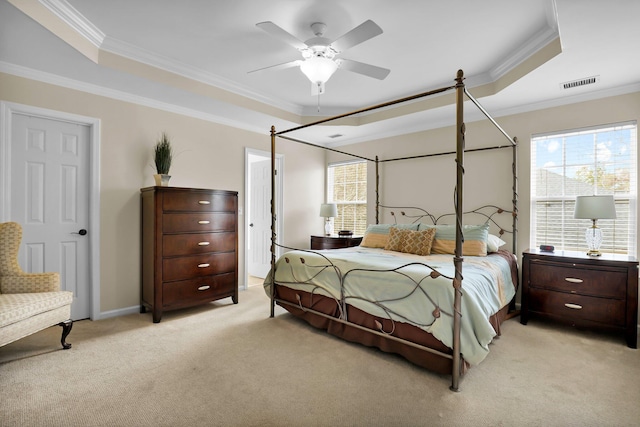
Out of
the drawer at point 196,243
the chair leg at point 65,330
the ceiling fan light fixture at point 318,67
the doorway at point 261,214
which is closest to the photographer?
the ceiling fan light fixture at point 318,67

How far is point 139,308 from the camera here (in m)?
3.65

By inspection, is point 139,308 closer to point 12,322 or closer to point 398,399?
point 12,322

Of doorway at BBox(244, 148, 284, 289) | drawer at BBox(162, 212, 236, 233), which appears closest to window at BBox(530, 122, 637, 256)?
doorway at BBox(244, 148, 284, 289)

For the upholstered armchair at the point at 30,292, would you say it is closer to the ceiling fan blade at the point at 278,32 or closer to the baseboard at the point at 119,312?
the baseboard at the point at 119,312

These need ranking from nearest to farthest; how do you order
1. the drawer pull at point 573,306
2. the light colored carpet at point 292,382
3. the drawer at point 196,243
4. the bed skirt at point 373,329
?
the light colored carpet at point 292,382 → the bed skirt at point 373,329 → the drawer pull at point 573,306 → the drawer at point 196,243

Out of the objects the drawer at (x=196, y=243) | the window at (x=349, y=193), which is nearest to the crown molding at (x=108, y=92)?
the drawer at (x=196, y=243)

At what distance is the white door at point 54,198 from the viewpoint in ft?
9.73

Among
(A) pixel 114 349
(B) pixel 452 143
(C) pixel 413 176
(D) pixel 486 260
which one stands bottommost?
(A) pixel 114 349

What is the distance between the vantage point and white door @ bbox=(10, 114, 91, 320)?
2.96 meters

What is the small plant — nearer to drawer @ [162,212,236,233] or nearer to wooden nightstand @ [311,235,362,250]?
drawer @ [162,212,236,233]

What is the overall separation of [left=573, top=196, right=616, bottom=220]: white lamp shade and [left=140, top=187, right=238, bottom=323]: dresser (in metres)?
3.73

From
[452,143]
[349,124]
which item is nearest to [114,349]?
[349,124]

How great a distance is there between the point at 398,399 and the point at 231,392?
1060 millimetres

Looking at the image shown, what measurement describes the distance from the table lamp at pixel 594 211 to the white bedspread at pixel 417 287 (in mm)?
791
